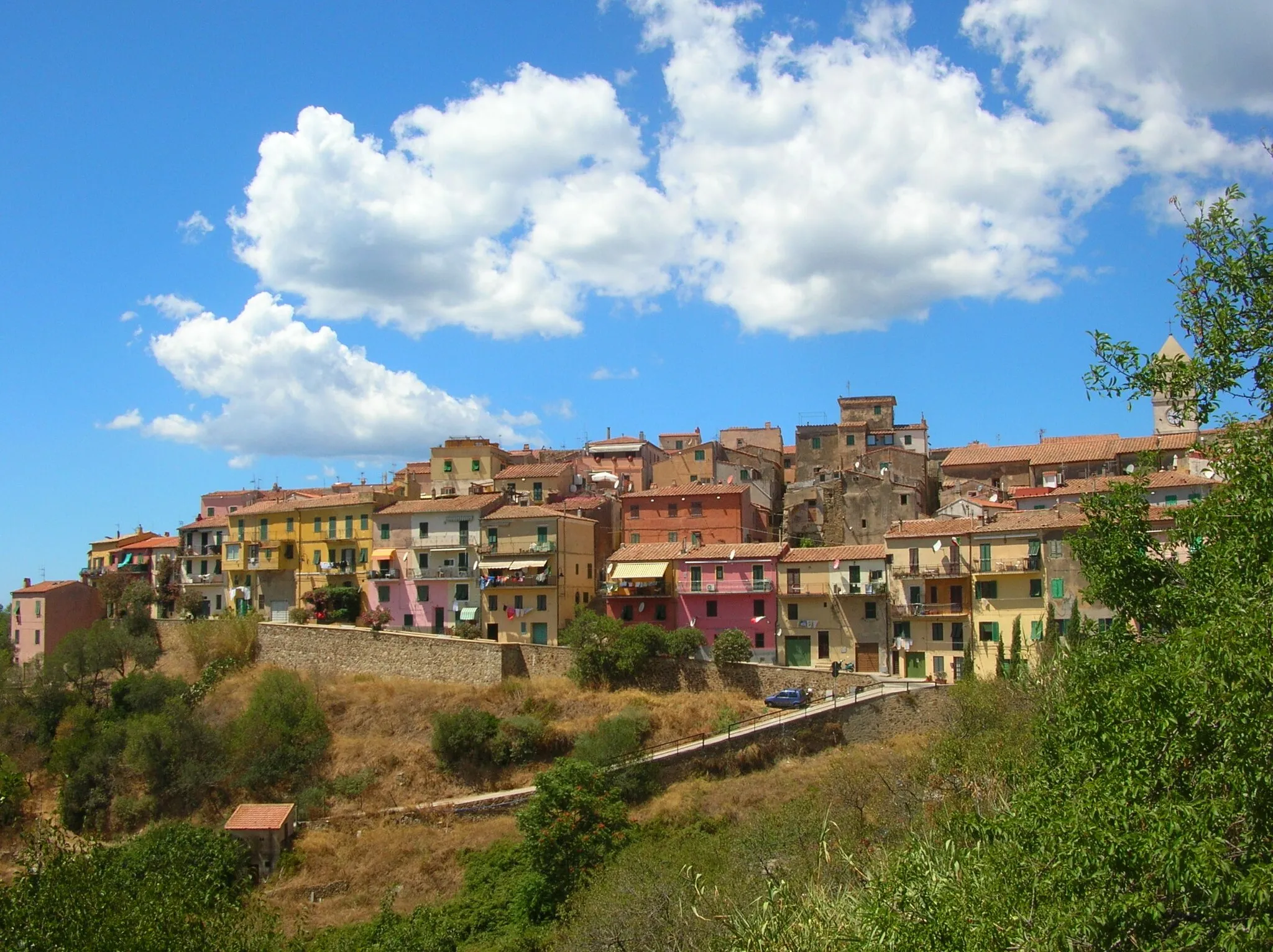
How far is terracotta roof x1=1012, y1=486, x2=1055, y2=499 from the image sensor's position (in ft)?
163

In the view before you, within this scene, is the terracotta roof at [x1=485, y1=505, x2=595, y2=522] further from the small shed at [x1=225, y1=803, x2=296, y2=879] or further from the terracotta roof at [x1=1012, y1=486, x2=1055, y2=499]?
the terracotta roof at [x1=1012, y1=486, x2=1055, y2=499]

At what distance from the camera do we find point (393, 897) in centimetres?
3594

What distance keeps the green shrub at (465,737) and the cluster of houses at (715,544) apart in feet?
26.3

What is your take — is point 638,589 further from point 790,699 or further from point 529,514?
point 790,699

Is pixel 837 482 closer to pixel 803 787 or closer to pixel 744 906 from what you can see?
pixel 803 787

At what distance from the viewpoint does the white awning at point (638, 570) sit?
49.9 meters

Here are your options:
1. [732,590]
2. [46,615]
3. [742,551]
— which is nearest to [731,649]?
[732,590]

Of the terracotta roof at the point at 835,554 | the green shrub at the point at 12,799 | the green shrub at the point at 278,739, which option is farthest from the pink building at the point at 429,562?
the green shrub at the point at 12,799

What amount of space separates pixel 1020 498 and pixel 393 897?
3205 cm

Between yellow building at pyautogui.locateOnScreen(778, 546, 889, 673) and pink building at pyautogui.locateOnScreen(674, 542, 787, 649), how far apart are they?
1.82 ft

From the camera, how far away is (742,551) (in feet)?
161

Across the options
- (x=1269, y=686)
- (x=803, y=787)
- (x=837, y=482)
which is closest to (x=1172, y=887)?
(x=1269, y=686)

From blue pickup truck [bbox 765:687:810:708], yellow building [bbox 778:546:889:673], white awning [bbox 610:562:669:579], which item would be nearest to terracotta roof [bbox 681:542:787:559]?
yellow building [bbox 778:546:889:673]

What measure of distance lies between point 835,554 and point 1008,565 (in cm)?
732
